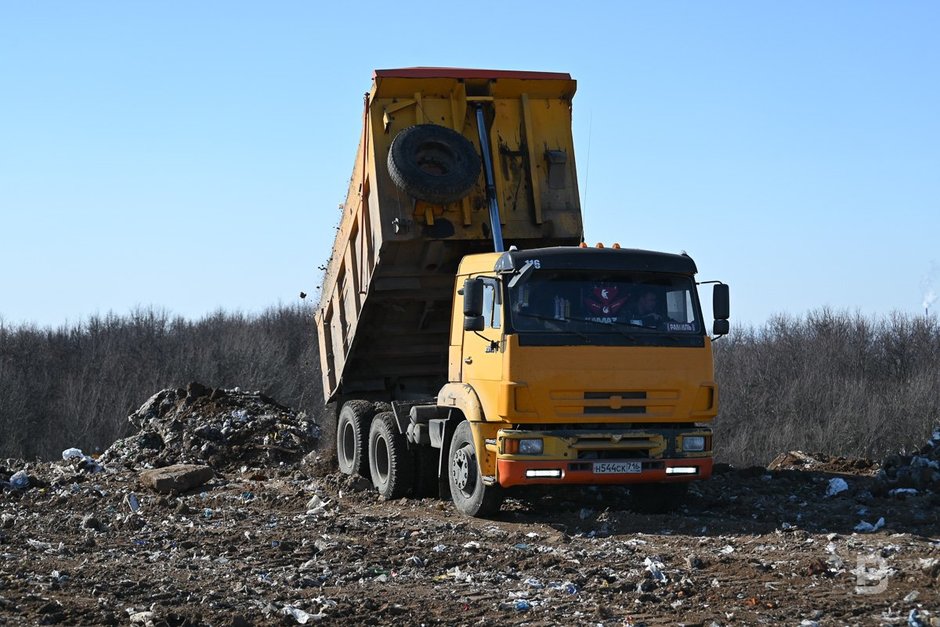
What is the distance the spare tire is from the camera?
11031mm

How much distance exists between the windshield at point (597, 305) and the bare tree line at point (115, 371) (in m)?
28.9

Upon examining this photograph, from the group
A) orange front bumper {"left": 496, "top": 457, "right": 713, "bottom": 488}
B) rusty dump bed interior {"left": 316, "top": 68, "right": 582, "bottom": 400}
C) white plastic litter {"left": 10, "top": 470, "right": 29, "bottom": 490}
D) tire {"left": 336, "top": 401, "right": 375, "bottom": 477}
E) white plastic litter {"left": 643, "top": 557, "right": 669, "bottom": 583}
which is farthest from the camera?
white plastic litter {"left": 10, "top": 470, "right": 29, "bottom": 490}

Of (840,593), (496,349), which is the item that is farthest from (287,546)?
(840,593)

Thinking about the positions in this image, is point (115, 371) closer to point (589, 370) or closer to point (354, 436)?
point (354, 436)

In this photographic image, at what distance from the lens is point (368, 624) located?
21.0 feet

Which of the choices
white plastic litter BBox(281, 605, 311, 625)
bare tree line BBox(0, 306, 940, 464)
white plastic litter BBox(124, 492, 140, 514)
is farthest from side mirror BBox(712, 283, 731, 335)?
bare tree line BBox(0, 306, 940, 464)

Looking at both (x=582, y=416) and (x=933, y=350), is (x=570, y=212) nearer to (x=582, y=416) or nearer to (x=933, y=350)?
(x=582, y=416)

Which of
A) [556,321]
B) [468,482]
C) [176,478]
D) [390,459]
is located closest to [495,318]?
[556,321]

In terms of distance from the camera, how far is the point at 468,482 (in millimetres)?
10492

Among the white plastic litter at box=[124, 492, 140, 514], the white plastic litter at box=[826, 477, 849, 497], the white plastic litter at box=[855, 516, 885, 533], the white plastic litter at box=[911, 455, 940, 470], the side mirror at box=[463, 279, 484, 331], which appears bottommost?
the white plastic litter at box=[855, 516, 885, 533]

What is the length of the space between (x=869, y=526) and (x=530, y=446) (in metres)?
2.95

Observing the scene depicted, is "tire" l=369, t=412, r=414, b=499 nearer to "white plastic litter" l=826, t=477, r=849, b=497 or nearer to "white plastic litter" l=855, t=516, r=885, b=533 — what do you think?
"white plastic litter" l=826, t=477, r=849, b=497

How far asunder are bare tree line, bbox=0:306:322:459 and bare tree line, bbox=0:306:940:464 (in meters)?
0.07

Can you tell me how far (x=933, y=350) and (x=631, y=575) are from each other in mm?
35253
